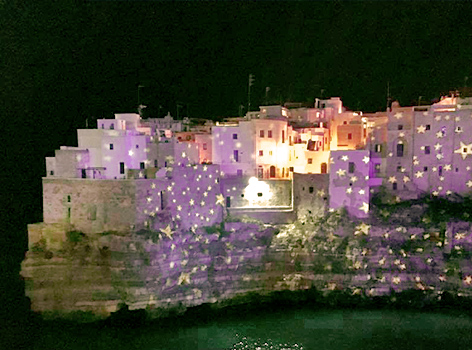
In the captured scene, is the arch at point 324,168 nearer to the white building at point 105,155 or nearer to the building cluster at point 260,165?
the building cluster at point 260,165

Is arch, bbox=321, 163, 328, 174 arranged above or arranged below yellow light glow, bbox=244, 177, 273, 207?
above

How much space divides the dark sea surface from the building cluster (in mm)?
4820

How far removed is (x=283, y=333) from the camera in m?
18.8

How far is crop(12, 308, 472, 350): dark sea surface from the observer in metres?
17.8

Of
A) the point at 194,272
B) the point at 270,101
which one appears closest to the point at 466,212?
the point at 194,272

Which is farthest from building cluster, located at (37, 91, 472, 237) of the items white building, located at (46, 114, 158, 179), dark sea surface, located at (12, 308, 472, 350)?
dark sea surface, located at (12, 308, 472, 350)

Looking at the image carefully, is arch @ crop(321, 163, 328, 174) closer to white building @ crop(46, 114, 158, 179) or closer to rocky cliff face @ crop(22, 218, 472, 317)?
rocky cliff face @ crop(22, 218, 472, 317)

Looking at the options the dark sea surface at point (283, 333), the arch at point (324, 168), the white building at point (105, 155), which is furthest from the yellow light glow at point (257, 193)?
the dark sea surface at point (283, 333)

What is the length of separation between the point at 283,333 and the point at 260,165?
10.1 m

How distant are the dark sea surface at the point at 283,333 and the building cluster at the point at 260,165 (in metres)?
4.82

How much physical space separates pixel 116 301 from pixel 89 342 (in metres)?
2.19

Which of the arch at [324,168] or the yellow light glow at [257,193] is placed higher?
the arch at [324,168]

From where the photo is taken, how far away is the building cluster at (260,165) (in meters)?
20.8

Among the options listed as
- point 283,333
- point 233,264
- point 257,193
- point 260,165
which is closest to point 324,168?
point 260,165
